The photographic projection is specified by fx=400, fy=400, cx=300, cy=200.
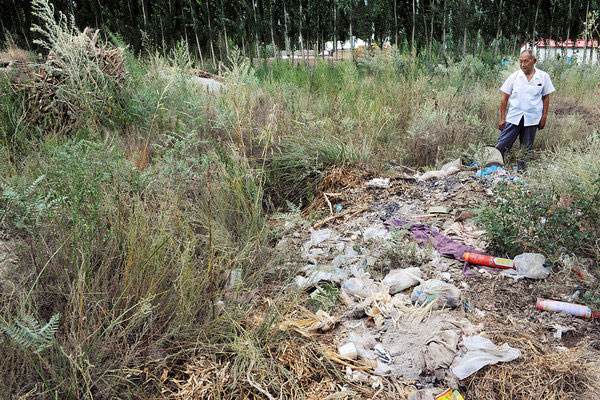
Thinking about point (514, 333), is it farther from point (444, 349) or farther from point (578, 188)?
point (578, 188)

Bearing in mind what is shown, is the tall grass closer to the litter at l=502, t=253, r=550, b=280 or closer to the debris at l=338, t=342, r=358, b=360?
the debris at l=338, t=342, r=358, b=360

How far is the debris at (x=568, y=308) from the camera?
2271 millimetres

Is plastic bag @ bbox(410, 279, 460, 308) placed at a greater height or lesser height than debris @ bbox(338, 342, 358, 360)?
greater

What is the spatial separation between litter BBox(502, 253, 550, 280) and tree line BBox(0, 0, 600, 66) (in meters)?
12.2

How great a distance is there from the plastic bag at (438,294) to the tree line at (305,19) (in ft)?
41.4

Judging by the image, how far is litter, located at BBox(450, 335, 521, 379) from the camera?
188cm

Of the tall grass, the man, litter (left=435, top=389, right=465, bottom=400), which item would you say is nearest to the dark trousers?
the man

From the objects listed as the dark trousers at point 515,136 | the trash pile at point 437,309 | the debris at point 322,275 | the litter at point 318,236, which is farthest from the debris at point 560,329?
the dark trousers at point 515,136

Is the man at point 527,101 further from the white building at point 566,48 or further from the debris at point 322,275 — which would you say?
the white building at point 566,48

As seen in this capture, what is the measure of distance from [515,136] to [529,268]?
3439mm

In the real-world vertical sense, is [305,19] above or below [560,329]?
above

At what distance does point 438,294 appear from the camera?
236cm

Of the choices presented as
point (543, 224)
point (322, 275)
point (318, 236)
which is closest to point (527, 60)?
point (543, 224)

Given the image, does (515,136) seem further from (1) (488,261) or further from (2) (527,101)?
(1) (488,261)
